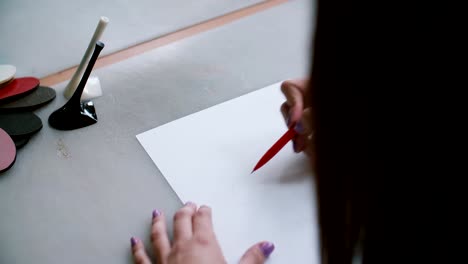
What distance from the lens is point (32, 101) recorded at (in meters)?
0.76

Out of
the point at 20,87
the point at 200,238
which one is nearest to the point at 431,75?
the point at 200,238

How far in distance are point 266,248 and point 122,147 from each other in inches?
9.8

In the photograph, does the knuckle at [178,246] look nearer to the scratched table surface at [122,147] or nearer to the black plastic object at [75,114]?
the scratched table surface at [122,147]

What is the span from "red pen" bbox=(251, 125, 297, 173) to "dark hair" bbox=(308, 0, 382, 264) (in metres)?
0.27

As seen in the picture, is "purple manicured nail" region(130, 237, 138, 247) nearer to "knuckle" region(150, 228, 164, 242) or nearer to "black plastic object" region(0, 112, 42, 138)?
"knuckle" region(150, 228, 164, 242)

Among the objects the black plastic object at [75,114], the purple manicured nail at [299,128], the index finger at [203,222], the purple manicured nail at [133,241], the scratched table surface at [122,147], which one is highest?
the black plastic object at [75,114]

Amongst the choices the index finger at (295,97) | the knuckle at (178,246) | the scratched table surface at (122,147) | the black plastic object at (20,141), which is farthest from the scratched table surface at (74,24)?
the knuckle at (178,246)

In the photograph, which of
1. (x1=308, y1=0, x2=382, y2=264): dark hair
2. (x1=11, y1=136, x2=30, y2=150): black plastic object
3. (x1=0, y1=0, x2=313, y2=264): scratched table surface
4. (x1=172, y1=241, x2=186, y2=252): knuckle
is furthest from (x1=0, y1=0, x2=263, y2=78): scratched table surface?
(x1=308, y1=0, x2=382, y2=264): dark hair

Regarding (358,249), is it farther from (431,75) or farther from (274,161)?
(274,161)

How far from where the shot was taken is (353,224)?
1.24ft

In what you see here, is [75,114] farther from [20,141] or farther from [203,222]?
[203,222]

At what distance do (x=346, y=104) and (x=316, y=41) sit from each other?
44mm

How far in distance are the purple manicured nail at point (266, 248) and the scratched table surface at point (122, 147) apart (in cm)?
12

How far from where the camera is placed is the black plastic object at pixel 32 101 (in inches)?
29.1
